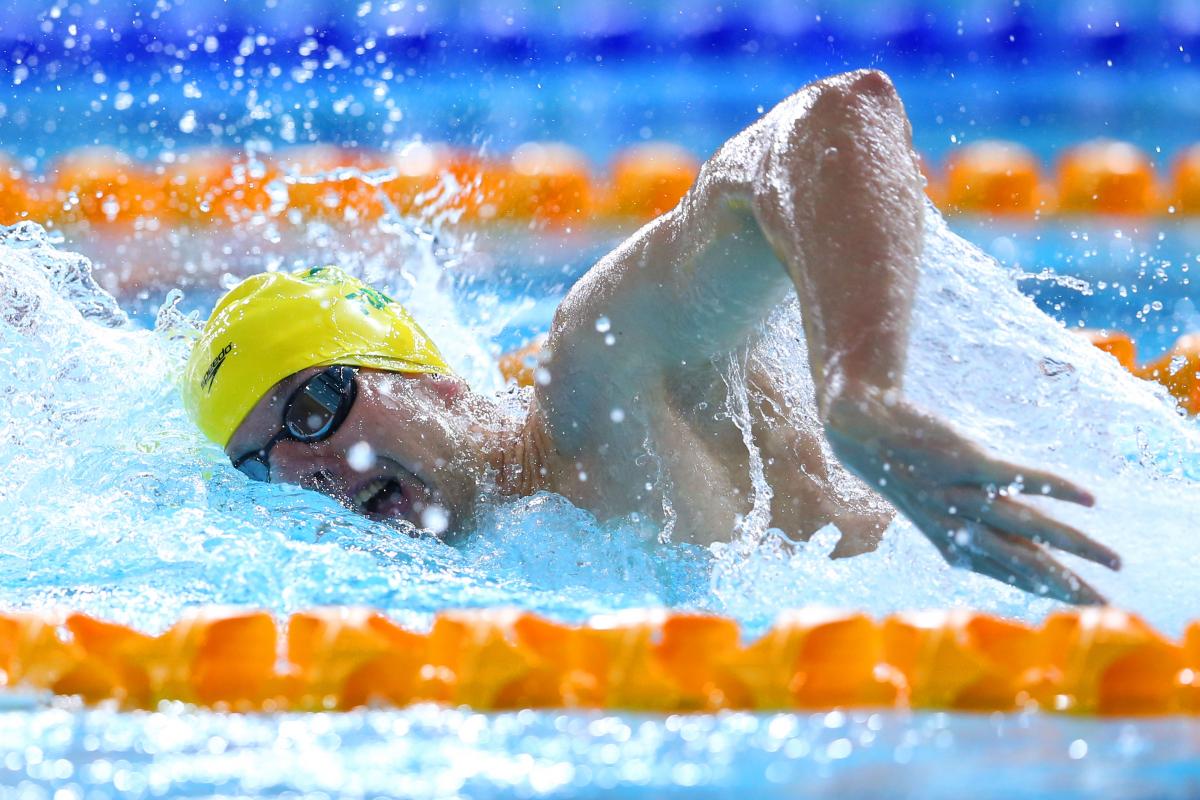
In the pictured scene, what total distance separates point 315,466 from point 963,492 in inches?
41.8

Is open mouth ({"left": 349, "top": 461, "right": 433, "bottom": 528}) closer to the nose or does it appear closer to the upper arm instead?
the nose

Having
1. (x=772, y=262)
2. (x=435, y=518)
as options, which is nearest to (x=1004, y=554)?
(x=772, y=262)

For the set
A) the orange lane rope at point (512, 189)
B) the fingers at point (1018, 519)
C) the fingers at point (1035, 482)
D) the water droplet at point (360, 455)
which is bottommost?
the water droplet at point (360, 455)

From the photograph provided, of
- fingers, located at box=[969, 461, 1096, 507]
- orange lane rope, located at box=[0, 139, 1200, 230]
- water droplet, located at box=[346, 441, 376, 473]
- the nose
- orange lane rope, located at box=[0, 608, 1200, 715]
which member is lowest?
orange lane rope, located at box=[0, 608, 1200, 715]

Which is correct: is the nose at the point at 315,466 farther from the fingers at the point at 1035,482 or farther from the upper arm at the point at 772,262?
the fingers at the point at 1035,482

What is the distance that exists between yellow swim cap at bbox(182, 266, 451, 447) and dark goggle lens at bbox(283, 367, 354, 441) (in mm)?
29

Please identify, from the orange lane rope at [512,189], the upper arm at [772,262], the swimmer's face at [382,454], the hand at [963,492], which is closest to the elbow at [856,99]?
the upper arm at [772,262]

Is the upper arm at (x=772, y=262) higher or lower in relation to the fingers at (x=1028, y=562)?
higher

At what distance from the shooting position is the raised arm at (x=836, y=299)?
3.81 ft

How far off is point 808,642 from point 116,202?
15.1 ft

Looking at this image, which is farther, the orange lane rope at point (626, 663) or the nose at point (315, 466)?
the nose at point (315, 466)

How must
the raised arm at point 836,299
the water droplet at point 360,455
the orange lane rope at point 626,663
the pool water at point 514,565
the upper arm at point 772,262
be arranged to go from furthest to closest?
the water droplet at point 360,455 → the upper arm at point 772,262 → the raised arm at point 836,299 → the orange lane rope at point 626,663 → the pool water at point 514,565

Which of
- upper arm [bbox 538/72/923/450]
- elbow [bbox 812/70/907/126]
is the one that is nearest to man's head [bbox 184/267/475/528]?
upper arm [bbox 538/72/923/450]

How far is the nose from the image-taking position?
191cm
